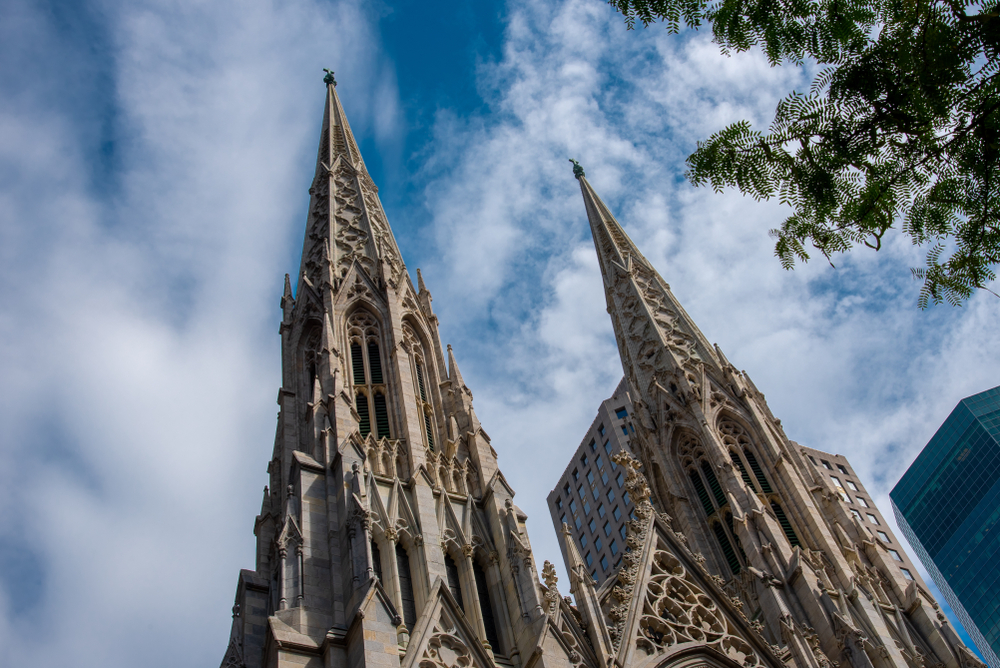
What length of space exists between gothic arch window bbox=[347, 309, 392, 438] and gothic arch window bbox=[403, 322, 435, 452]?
3.40 ft

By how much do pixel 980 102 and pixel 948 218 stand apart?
3.90 feet

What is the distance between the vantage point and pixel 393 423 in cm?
2578

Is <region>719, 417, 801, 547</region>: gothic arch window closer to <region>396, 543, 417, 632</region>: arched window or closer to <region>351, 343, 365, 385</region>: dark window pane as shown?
<region>351, 343, 365, 385</region>: dark window pane

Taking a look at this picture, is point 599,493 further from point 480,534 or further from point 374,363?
point 480,534

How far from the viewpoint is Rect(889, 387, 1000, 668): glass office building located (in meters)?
70.4

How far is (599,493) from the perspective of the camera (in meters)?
63.2

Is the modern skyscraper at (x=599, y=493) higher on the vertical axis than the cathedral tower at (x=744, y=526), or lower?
higher

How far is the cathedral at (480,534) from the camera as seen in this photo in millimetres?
19656

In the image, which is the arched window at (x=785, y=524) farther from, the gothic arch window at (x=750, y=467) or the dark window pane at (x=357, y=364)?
the dark window pane at (x=357, y=364)

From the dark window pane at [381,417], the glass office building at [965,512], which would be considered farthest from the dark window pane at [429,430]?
the glass office building at [965,512]

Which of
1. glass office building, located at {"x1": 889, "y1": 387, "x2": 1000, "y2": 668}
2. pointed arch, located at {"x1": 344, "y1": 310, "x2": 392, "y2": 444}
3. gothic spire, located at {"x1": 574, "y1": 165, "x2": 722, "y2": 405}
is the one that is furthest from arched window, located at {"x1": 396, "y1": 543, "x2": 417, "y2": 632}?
glass office building, located at {"x1": 889, "y1": 387, "x2": 1000, "y2": 668}

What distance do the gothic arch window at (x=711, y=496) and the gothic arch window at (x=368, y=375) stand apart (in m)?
12.1

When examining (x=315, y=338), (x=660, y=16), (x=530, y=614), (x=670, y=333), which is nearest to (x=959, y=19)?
(x=660, y=16)

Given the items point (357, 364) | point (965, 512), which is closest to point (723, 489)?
point (357, 364)
